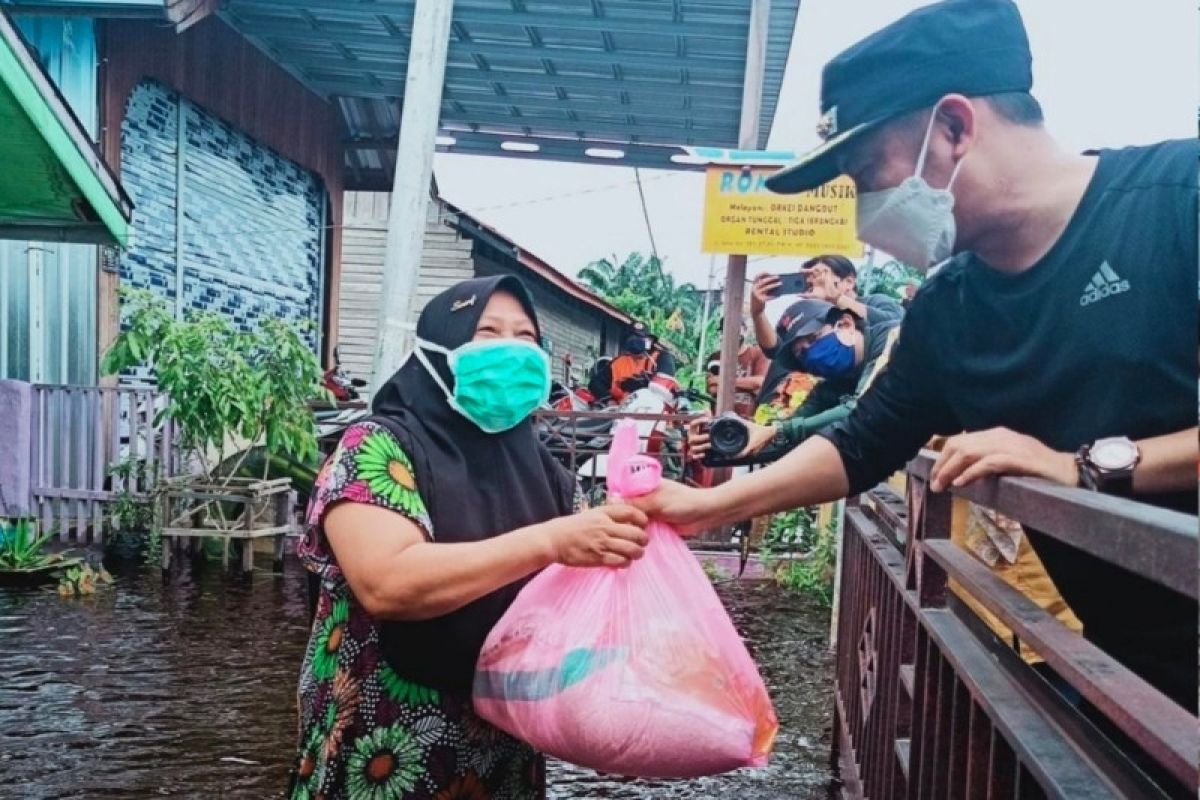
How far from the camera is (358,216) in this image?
555 inches

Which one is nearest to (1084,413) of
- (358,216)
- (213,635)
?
(213,635)

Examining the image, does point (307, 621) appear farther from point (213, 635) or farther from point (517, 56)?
point (517, 56)

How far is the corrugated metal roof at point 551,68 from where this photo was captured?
810cm

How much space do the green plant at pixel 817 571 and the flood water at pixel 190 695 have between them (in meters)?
0.15

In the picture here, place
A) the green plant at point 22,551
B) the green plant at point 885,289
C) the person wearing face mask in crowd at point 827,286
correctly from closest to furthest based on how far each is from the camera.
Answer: the green plant at point 885,289, the person wearing face mask in crowd at point 827,286, the green plant at point 22,551

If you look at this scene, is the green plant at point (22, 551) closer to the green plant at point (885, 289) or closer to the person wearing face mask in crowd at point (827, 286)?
the person wearing face mask in crowd at point (827, 286)

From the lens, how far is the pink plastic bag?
147 cm

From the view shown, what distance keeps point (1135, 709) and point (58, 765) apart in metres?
3.67

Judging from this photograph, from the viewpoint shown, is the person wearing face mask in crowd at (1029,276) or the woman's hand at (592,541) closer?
the person wearing face mask in crowd at (1029,276)

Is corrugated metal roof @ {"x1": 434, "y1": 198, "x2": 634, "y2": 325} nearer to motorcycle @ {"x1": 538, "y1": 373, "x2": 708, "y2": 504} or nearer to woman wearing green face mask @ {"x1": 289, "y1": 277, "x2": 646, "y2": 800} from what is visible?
motorcycle @ {"x1": 538, "y1": 373, "x2": 708, "y2": 504}

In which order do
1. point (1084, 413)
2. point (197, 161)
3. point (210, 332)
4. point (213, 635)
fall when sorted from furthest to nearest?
point (197, 161), point (210, 332), point (213, 635), point (1084, 413)

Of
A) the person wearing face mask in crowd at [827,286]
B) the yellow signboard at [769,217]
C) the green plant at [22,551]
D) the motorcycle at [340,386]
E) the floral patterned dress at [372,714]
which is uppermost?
the yellow signboard at [769,217]

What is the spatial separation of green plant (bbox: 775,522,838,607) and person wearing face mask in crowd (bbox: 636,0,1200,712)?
456cm

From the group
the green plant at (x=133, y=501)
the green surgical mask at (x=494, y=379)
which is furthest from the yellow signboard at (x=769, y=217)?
the green plant at (x=133, y=501)
